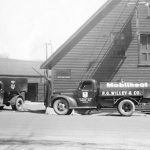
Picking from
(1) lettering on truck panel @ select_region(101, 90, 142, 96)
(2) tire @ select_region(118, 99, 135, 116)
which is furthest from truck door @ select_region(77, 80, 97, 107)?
(2) tire @ select_region(118, 99, 135, 116)

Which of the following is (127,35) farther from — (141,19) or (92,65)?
(92,65)

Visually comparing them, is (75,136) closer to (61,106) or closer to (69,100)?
(69,100)

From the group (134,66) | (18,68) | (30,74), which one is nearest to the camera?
(134,66)

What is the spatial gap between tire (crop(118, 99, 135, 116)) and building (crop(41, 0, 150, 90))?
15.5ft

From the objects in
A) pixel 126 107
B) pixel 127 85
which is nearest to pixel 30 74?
pixel 127 85

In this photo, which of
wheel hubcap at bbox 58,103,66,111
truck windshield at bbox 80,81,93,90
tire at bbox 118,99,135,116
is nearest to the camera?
tire at bbox 118,99,135,116

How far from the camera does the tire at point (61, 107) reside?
61.8 ft

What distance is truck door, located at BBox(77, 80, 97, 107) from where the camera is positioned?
18.7m

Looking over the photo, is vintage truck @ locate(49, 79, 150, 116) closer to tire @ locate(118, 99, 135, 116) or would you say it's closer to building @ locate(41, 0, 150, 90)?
tire @ locate(118, 99, 135, 116)

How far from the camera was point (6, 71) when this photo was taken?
53219 millimetres

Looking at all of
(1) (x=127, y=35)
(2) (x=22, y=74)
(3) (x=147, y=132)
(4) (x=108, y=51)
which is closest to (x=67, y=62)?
(4) (x=108, y=51)

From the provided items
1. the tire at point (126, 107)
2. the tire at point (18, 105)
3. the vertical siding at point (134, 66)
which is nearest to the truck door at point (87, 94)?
the tire at point (126, 107)

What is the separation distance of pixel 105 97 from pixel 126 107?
119 cm

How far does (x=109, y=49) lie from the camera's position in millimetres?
22703
